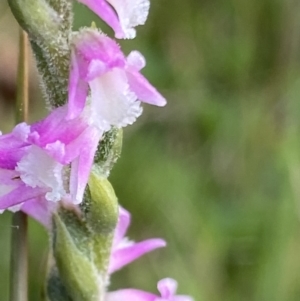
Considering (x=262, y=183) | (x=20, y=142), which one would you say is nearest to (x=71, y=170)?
(x=20, y=142)

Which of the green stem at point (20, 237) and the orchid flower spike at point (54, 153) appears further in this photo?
the green stem at point (20, 237)

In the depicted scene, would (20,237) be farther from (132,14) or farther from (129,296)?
(132,14)

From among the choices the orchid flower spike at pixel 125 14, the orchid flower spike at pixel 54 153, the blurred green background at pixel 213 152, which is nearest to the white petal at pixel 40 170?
the orchid flower spike at pixel 54 153

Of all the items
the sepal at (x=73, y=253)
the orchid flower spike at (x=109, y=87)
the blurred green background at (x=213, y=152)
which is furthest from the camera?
the blurred green background at (x=213, y=152)

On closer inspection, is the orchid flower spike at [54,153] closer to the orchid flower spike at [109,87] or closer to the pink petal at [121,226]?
the orchid flower spike at [109,87]

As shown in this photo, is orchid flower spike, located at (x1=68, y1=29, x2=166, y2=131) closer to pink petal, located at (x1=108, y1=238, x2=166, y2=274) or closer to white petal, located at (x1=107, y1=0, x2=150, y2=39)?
white petal, located at (x1=107, y1=0, x2=150, y2=39)

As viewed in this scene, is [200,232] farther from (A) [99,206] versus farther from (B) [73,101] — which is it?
Answer: (B) [73,101]
